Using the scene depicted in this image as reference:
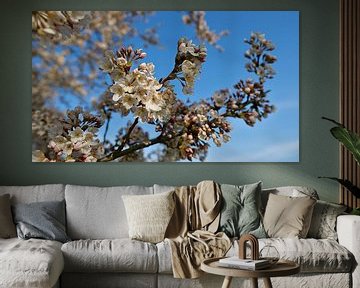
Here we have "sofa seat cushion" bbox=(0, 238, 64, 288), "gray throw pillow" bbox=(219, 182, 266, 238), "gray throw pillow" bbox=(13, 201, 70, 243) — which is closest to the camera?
"sofa seat cushion" bbox=(0, 238, 64, 288)

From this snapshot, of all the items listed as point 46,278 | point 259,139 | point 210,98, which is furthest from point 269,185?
point 46,278

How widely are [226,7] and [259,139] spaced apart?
4.00 feet

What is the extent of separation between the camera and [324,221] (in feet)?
20.9

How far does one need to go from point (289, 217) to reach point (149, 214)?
44.4 inches

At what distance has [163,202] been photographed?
636 cm

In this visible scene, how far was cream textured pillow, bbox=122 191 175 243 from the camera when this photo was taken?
20.3 feet

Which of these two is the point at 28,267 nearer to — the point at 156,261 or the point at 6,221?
the point at 156,261

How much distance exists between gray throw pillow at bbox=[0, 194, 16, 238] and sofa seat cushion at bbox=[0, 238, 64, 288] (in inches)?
28.4

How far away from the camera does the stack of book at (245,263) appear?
476 cm

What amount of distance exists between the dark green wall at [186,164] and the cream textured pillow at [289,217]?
616 millimetres

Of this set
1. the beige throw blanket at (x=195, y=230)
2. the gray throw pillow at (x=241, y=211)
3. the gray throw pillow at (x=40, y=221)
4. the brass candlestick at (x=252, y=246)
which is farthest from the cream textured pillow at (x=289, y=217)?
the gray throw pillow at (x=40, y=221)

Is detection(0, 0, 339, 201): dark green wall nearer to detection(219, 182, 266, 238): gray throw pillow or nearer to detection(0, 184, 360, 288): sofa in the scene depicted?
detection(219, 182, 266, 238): gray throw pillow

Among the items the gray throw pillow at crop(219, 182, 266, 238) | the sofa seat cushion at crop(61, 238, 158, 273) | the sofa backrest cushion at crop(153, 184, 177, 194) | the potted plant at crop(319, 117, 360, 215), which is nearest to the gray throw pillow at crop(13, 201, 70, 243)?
the sofa seat cushion at crop(61, 238, 158, 273)

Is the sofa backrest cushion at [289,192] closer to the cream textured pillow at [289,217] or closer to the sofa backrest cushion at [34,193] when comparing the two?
the cream textured pillow at [289,217]
